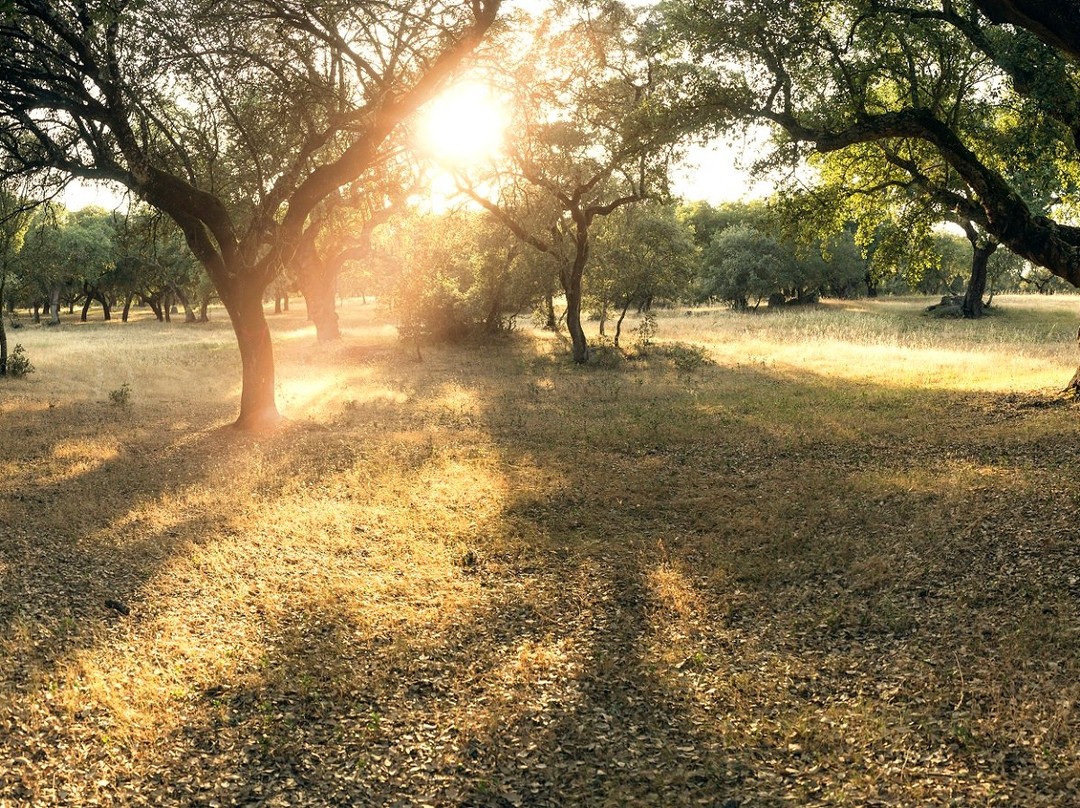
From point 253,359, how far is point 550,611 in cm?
1134

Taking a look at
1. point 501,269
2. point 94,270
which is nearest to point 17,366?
point 501,269

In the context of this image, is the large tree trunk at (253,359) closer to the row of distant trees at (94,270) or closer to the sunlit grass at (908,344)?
the row of distant trees at (94,270)

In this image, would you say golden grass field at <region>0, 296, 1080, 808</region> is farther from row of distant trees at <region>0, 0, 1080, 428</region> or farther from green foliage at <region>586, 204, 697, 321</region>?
green foliage at <region>586, 204, 697, 321</region>

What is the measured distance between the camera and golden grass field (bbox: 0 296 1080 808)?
18.7 ft

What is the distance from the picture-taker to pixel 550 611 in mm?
8406

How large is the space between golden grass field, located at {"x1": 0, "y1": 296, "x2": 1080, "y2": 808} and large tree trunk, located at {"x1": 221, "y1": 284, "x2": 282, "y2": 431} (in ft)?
2.72

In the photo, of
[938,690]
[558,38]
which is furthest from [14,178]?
[938,690]

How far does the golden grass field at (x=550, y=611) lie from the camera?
5.69 meters

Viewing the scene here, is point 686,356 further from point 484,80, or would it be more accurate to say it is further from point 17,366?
point 17,366

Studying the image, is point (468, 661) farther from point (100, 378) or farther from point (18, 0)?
point (100, 378)

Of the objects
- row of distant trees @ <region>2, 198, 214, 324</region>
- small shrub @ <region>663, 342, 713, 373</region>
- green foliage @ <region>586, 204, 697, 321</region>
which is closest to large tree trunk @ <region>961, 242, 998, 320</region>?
small shrub @ <region>663, 342, 713, 373</region>

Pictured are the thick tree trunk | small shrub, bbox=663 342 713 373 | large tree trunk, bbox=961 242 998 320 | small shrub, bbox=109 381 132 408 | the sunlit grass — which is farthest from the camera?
large tree trunk, bbox=961 242 998 320

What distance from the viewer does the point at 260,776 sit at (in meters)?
5.64

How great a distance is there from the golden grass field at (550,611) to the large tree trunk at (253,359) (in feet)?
2.72
